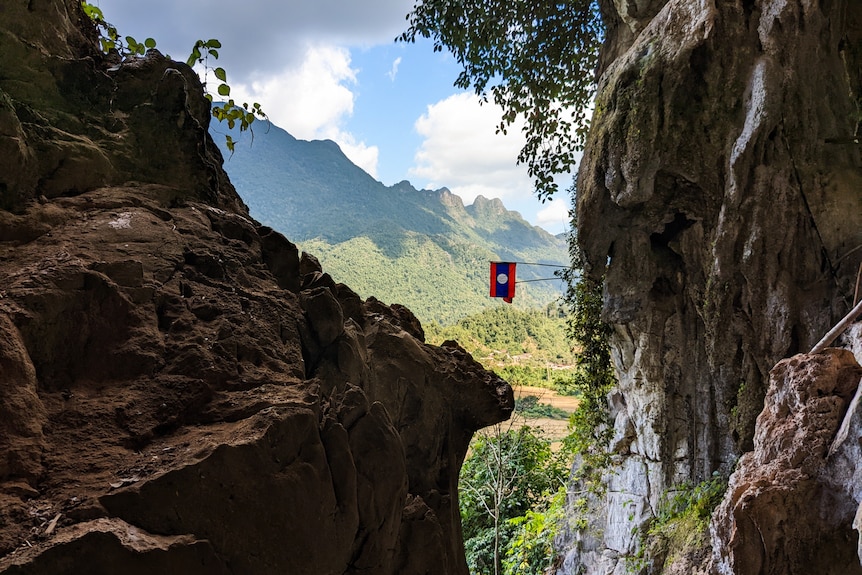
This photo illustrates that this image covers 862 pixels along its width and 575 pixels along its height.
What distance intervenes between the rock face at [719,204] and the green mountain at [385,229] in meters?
26.0

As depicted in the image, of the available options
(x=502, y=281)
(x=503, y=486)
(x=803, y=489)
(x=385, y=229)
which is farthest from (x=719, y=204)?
(x=385, y=229)

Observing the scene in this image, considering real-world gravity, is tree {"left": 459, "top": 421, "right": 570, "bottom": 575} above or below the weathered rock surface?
below

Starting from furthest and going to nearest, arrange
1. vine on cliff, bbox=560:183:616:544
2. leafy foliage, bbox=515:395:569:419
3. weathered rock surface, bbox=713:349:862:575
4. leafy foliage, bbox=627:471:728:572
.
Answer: leafy foliage, bbox=515:395:569:419 → vine on cliff, bbox=560:183:616:544 → leafy foliage, bbox=627:471:728:572 → weathered rock surface, bbox=713:349:862:575

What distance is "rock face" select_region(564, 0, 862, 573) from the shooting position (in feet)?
18.3

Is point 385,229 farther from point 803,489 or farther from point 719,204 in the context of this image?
point 803,489

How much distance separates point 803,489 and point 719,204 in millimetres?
3566

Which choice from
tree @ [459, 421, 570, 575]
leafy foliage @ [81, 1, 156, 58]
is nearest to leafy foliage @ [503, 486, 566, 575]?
tree @ [459, 421, 570, 575]

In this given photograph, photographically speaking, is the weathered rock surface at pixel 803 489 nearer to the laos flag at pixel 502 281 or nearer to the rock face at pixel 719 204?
the rock face at pixel 719 204

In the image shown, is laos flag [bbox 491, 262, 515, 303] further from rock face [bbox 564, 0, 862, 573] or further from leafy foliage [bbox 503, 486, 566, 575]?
rock face [bbox 564, 0, 862, 573]

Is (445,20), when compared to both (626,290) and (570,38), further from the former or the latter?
(626,290)

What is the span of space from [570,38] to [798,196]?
5.45m

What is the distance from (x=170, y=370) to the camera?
243 centimetres

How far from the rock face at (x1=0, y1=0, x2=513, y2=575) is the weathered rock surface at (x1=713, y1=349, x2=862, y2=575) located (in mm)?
2124

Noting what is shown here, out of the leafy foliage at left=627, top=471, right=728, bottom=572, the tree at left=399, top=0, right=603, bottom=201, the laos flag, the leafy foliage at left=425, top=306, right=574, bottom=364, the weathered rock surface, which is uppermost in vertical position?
the tree at left=399, top=0, right=603, bottom=201
